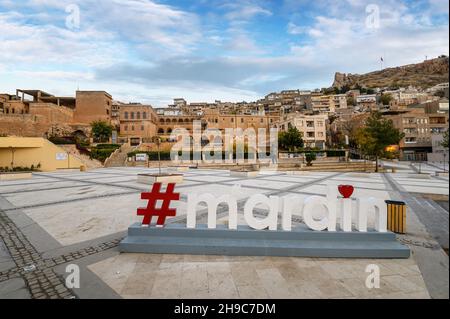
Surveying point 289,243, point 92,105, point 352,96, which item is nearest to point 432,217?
point 289,243

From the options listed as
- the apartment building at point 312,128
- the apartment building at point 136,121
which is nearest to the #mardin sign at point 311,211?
the apartment building at point 312,128

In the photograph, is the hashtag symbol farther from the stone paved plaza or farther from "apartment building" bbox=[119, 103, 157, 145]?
"apartment building" bbox=[119, 103, 157, 145]

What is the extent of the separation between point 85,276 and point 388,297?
5083 mm

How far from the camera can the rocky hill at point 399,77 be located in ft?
403

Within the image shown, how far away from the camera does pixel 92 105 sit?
63.3m

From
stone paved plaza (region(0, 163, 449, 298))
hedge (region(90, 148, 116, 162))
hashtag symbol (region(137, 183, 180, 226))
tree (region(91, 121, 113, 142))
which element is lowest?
stone paved plaza (region(0, 163, 449, 298))

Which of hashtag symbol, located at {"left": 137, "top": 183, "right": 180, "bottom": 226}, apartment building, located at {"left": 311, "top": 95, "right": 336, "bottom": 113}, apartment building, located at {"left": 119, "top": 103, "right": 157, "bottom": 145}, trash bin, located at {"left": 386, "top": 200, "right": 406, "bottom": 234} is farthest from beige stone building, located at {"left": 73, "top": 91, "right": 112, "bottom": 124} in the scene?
apartment building, located at {"left": 311, "top": 95, "right": 336, "bottom": 113}

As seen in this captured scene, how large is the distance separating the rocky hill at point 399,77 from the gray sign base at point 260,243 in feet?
498

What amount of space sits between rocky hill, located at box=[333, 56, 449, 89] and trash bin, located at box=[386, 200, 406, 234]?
149716 mm

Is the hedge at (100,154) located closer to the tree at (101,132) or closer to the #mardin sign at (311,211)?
the tree at (101,132)

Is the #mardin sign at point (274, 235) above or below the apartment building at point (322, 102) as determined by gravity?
below

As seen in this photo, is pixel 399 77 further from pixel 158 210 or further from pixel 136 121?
pixel 158 210

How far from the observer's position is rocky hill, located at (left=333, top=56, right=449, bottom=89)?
122938 millimetres
